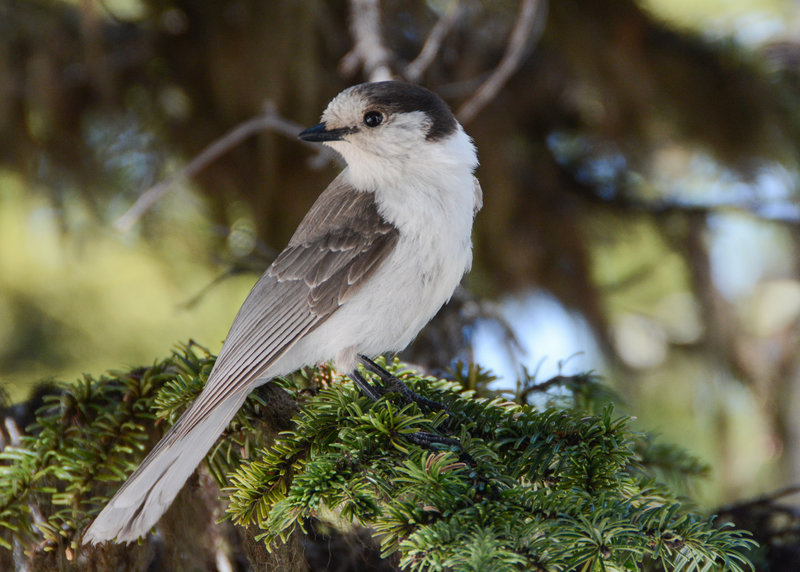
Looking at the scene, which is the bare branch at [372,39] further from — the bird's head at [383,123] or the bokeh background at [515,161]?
the bird's head at [383,123]

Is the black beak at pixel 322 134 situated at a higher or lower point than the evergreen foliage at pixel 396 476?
higher

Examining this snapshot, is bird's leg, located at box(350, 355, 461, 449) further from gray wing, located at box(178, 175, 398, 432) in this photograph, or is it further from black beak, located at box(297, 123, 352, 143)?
black beak, located at box(297, 123, 352, 143)

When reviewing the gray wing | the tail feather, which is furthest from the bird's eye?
the tail feather

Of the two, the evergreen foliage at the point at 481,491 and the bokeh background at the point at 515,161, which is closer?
the evergreen foliage at the point at 481,491

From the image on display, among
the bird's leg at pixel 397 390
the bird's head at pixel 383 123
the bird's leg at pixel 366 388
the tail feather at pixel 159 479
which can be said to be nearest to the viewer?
the tail feather at pixel 159 479


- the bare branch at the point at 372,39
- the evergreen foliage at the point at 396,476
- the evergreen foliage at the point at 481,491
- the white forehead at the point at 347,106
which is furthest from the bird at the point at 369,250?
the bare branch at the point at 372,39

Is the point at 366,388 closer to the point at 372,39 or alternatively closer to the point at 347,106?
the point at 347,106

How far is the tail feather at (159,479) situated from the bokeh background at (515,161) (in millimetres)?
1085

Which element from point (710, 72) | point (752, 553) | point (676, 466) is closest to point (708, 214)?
point (710, 72)

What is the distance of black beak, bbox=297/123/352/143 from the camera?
7.28 ft

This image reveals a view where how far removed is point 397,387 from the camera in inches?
86.3

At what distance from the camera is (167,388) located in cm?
195

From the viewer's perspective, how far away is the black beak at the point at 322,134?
2.22m

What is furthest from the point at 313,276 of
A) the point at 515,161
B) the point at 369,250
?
the point at 515,161
